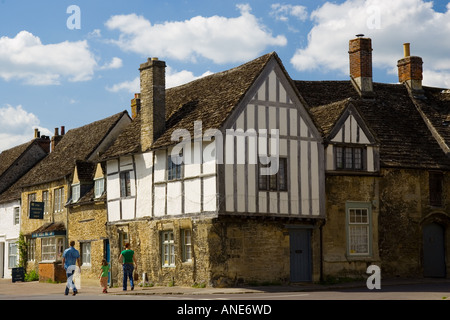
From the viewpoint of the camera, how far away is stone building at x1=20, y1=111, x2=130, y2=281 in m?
35.9

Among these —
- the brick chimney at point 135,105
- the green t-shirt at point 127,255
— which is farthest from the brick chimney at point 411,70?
the green t-shirt at point 127,255

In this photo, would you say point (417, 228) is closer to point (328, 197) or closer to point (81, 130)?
point (328, 197)

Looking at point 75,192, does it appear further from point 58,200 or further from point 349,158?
point 349,158

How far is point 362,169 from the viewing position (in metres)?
28.1

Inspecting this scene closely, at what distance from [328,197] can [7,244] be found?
A: 23.9 meters

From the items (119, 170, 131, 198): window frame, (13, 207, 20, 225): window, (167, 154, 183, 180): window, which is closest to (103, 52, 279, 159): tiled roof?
(167, 154, 183, 180): window

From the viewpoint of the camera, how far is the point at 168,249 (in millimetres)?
26672

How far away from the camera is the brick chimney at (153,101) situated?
2780 centimetres

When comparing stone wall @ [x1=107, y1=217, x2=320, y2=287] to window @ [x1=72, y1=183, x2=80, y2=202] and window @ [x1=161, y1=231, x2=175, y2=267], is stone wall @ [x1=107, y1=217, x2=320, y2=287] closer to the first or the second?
window @ [x1=161, y1=231, x2=175, y2=267]

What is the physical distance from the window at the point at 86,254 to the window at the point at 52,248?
2479mm

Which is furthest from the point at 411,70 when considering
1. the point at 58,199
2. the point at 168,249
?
the point at 58,199

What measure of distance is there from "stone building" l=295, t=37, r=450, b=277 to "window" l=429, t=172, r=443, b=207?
4 centimetres

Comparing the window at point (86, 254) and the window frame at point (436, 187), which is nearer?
the window frame at point (436, 187)

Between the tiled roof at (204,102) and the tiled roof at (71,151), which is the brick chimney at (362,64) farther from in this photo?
the tiled roof at (71,151)
